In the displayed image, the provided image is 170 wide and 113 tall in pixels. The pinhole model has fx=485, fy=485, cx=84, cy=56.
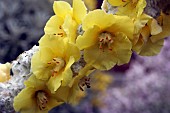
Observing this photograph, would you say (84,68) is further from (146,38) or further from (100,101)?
(100,101)

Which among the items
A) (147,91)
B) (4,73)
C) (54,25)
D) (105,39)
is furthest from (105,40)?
(147,91)

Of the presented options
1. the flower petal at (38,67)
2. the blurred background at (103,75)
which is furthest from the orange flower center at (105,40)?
the blurred background at (103,75)

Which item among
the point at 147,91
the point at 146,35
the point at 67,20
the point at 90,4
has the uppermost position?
the point at 67,20

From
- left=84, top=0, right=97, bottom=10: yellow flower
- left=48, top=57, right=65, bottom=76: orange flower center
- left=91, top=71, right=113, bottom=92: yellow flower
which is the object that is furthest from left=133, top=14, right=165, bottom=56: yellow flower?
left=84, top=0, right=97, bottom=10: yellow flower

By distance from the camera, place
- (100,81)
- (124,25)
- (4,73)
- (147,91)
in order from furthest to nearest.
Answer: (100,81), (147,91), (4,73), (124,25)

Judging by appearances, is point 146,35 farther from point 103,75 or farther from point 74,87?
point 103,75

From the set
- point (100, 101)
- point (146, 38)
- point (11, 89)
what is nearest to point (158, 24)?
point (146, 38)
